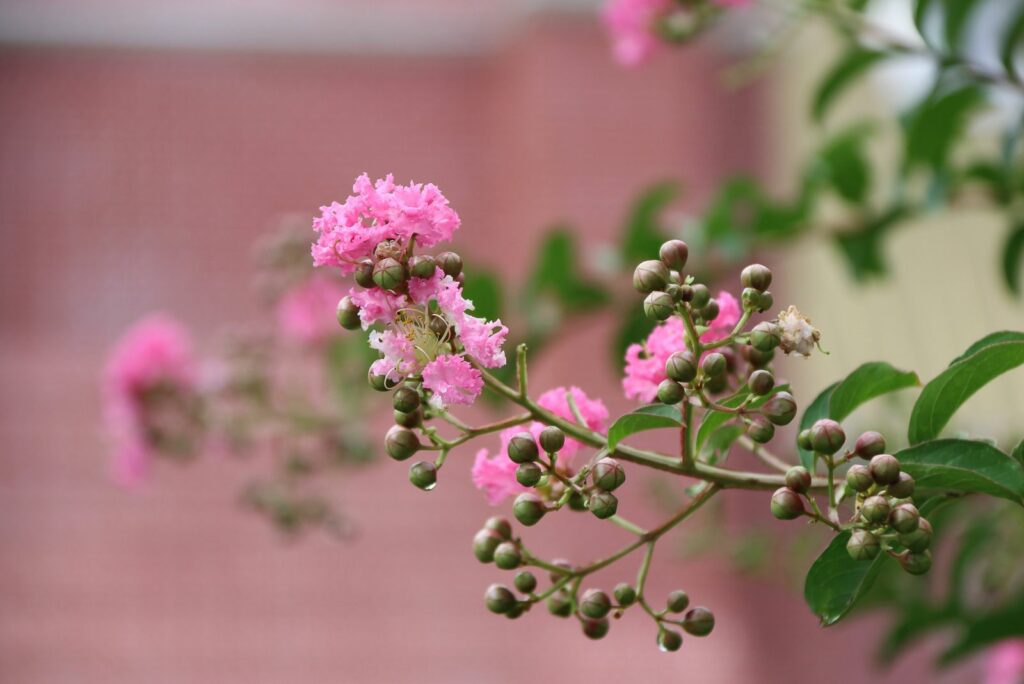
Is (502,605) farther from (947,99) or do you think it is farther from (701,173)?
(701,173)

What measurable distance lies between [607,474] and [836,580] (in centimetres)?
13

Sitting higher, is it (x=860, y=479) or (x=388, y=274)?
(x=388, y=274)

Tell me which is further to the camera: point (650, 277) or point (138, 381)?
point (138, 381)

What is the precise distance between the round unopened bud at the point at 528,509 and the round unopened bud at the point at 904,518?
0.16m

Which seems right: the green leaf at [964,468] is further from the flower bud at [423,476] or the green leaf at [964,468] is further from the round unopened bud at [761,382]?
the flower bud at [423,476]

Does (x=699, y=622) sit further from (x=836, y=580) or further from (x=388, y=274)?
(x=388, y=274)

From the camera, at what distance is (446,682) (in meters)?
3.00

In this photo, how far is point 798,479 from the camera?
1.79 feet

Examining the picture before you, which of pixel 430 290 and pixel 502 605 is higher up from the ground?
pixel 430 290

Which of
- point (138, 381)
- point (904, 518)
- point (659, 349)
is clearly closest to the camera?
point (904, 518)

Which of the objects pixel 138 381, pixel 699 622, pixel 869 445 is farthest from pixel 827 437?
pixel 138 381

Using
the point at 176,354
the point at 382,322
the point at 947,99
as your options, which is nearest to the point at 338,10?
the point at 176,354

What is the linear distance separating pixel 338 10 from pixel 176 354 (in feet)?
8.07

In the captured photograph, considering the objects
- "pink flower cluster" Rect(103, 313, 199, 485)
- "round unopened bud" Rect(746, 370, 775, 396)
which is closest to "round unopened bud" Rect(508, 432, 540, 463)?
"round unopened bud" Rect(746, 370, 775, 396)
